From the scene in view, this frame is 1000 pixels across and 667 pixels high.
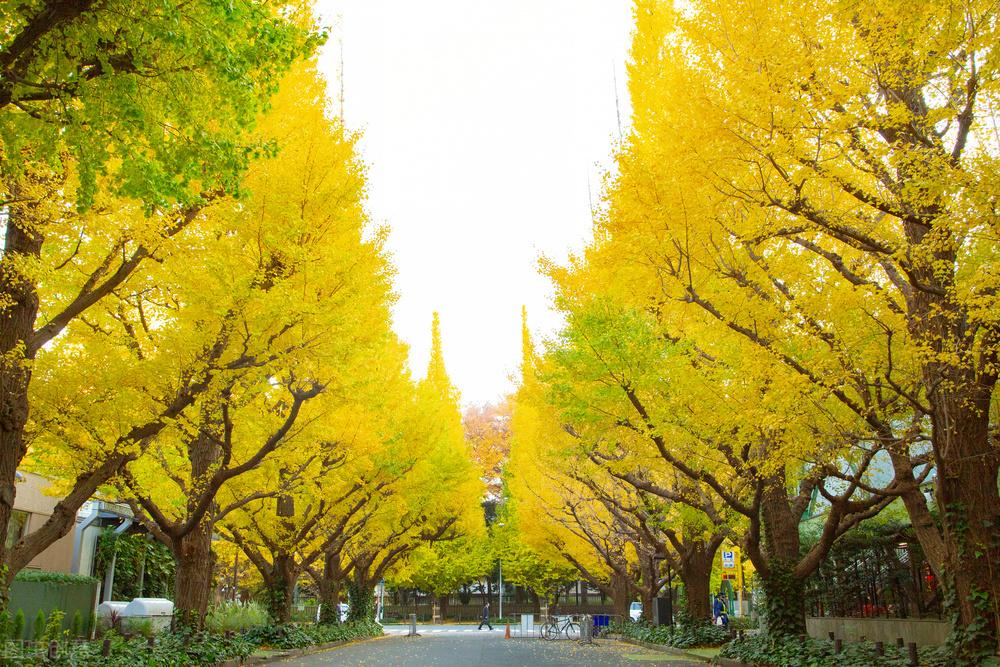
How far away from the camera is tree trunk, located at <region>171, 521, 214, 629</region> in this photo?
40.9 ft

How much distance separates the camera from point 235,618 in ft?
58.4

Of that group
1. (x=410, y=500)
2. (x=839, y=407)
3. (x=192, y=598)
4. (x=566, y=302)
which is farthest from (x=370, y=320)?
(x=410, y=500)

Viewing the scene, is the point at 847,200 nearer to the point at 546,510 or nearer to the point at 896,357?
the point at 896,357

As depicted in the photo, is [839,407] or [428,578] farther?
[428,578]

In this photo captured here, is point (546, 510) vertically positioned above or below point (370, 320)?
below

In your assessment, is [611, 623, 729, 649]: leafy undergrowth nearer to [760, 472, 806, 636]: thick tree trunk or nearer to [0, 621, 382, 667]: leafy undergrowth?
[760, 472, 806, 636]: thick tree trunk

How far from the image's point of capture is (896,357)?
27.9ft

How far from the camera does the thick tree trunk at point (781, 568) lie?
1188 cm

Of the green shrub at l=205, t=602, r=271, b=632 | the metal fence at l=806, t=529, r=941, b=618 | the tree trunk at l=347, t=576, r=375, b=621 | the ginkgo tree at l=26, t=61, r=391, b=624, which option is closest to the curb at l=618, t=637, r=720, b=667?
the metal fence at l=806, t=529, r=941, b=618

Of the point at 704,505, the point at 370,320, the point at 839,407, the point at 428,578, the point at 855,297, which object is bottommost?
the point at 428,578

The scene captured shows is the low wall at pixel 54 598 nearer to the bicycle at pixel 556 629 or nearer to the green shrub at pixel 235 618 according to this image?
the green shrub at pixel 235 618

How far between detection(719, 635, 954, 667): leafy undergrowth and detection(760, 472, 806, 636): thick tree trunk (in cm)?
32

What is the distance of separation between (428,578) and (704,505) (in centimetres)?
3153

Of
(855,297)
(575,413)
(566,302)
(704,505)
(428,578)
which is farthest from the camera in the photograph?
(428,578)
